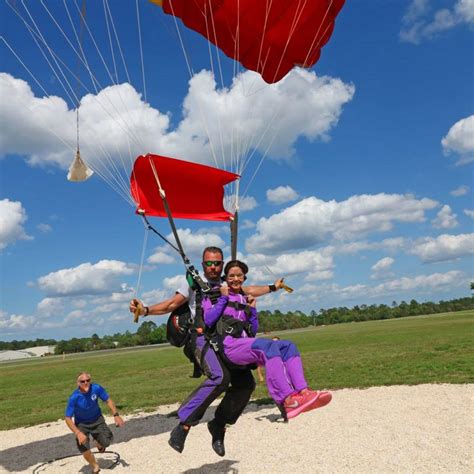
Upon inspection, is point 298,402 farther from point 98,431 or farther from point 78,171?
point 78,171

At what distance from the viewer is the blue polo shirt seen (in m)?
6.51

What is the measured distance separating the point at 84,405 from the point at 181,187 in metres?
3.31

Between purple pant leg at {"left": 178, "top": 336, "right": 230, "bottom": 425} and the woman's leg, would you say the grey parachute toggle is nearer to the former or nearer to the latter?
purple pant leg at {"left": 178, "top": 336, "right": 230, "bottom": 425}

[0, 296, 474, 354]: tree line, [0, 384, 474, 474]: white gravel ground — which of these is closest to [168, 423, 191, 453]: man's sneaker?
[0, 384, 474, 474]: white gravel ground

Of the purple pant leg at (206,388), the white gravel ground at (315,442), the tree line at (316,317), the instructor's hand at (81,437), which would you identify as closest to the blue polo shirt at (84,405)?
the instructor's hand at (81,437)

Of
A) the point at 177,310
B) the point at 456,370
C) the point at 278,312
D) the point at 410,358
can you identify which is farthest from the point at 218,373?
the point at 278,312

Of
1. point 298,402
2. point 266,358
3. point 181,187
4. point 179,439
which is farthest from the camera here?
point 181,187

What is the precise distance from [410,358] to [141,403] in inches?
362

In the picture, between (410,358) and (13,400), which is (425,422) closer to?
(410,358)

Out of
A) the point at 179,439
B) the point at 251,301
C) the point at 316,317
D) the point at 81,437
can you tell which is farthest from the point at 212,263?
the point at 316,317

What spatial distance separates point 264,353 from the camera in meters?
4.12

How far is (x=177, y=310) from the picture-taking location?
15.2ft

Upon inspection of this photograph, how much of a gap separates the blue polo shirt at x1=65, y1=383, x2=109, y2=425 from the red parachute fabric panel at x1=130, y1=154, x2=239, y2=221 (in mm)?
2677

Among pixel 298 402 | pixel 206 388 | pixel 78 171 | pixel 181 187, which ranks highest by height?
pixel 78 171
